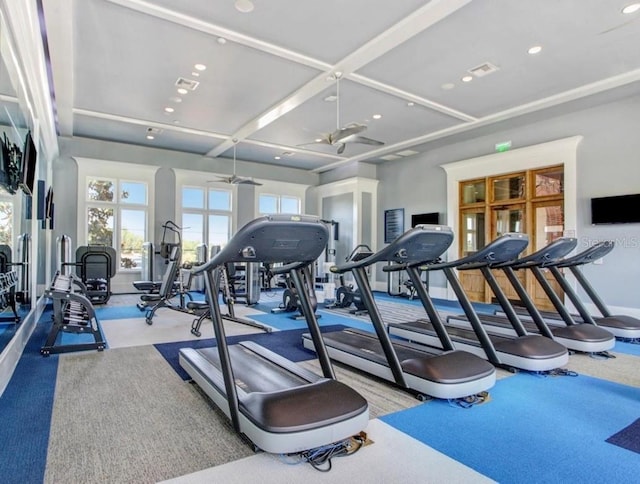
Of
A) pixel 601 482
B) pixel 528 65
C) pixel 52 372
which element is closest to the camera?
pixel 601 482

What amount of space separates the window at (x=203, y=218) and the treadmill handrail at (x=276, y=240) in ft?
29.6

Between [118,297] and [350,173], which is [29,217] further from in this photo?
[350,173]

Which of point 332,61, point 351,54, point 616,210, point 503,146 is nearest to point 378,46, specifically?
point 351,54

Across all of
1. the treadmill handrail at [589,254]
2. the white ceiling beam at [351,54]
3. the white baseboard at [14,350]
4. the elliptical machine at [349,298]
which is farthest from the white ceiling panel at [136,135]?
the treadmill handrail at [589,254]

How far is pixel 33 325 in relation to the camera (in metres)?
5.16

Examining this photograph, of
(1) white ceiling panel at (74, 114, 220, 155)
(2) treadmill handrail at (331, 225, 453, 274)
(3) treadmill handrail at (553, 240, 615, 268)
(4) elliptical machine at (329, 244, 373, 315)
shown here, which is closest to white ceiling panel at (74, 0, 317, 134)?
(1) white ceiling panel at (74, 114, 220, 155)

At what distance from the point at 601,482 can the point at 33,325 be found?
613 centimetres

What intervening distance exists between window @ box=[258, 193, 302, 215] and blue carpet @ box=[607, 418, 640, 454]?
10.4 meters

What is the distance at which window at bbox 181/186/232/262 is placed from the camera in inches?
435

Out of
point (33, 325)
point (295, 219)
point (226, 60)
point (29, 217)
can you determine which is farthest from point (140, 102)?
point (295, 219)

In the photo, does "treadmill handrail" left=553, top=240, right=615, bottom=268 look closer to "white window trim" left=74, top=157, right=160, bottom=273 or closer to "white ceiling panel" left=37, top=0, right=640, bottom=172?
"white ceiling panel" left=37, top=0, right=640, bottom=172

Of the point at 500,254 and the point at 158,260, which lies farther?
the point at 158,260

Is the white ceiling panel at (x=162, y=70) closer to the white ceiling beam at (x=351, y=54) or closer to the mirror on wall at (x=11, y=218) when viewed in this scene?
the white ceiling beam at (x=351, y=54)

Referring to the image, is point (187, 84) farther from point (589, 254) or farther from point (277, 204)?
point (277, 204)
